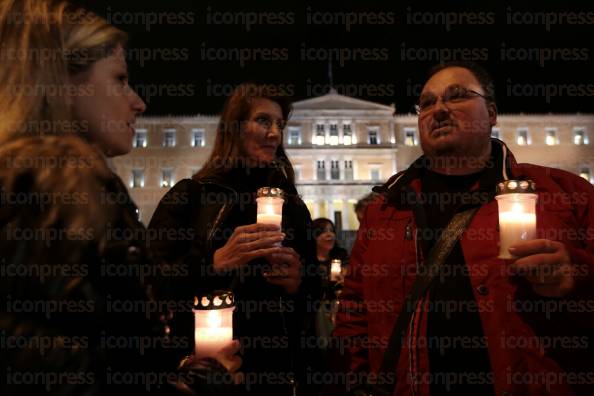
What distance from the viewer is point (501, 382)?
1.84m

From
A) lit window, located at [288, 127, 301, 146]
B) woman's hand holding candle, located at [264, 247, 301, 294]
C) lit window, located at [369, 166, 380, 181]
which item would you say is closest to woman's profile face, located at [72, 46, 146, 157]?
woman's hand holding candle, located at [264, 247, 301, 294]

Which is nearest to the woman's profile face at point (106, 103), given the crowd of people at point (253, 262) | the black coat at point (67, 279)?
the crowd of people at point (253, 262)

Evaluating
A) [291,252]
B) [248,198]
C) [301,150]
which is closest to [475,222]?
[291,252]

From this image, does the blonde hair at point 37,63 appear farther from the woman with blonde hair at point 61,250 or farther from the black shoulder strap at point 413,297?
the black shoulder strap at point 413,297

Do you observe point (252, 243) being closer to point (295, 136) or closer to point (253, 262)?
point (253, 262)

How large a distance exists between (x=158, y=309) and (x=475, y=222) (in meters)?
1.54

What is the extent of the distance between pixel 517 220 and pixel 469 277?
1.50 ft

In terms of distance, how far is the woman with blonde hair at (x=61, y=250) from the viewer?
102 centimetres

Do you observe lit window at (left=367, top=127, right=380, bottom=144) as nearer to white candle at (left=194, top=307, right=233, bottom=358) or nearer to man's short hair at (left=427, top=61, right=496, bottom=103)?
man's short hair at (left=427, top=61, right=496, bottom=103)

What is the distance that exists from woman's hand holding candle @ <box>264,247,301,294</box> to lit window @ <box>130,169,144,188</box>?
41.1 meters

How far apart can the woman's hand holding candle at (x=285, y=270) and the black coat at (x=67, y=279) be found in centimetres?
100

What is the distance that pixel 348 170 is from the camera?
136 ft

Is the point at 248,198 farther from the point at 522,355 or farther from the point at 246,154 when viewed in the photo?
the point at 522,355

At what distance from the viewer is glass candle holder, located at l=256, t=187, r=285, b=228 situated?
2.06 metres
